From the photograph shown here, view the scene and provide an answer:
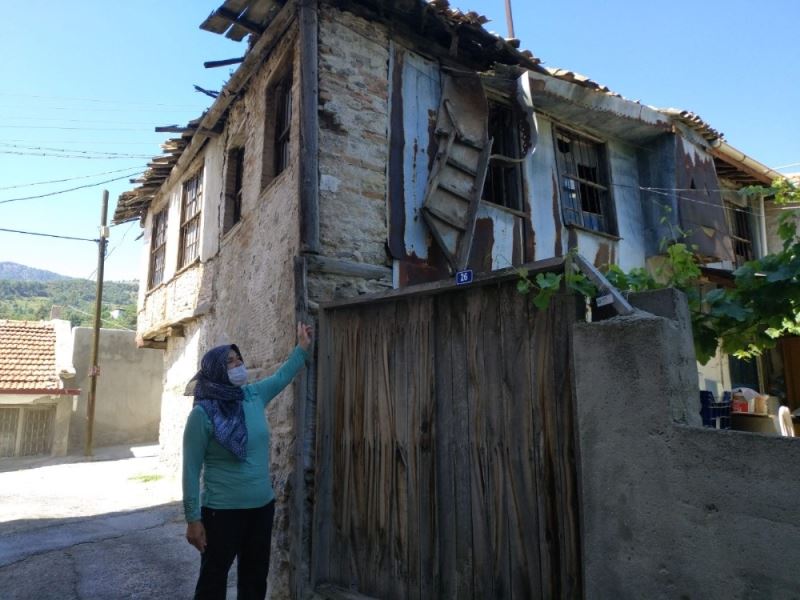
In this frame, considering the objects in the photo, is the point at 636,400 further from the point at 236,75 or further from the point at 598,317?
the point at 236,75

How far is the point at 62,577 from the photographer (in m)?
4.87

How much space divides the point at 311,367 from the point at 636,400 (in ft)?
8.80

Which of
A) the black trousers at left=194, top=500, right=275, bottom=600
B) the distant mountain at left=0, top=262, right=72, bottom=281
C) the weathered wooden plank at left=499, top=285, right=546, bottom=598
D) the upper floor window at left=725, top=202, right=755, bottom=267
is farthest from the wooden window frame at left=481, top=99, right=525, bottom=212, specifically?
the distant mountain at left=0, top=262, right=72, bottom=281

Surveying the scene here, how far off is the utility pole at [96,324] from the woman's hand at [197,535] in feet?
44.1

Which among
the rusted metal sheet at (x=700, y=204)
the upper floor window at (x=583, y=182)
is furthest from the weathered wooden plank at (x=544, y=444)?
the rusted metal sheet at (x=700, y=204)

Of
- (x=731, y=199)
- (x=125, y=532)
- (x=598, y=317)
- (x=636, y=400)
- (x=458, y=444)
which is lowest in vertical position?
(x=125, y=532)

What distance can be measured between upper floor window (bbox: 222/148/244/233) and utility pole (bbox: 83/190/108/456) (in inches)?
354

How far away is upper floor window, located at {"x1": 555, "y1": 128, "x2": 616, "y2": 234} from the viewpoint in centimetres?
757

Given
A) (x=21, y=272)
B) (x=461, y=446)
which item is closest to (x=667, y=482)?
(x=461, y=446)

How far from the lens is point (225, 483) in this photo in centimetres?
313

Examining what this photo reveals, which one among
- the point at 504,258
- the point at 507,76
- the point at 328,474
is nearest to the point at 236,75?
the point at 507,76

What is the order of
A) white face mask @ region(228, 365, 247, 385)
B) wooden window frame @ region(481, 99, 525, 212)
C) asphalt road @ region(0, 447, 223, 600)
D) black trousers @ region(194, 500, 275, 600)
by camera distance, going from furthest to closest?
wooden window frame @ region(481, 99, 525, 212) → asphalt road @ region(0, 447, 223, 600) → white face mask @ region(228, 365, 247, 385) → black trousers @ region(194, 500, 275, 600)

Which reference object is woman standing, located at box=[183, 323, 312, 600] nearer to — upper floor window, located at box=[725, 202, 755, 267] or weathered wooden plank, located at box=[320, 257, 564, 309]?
weathered wooden plank, located at box=[320, 257, 564, 309]

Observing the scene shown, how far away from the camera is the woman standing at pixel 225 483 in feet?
10.0
